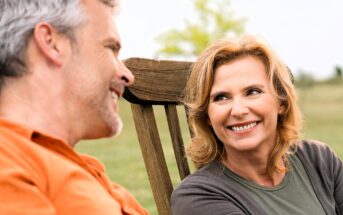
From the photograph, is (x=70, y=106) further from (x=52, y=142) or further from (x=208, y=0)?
(x=208, y=0)

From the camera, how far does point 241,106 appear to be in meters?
3.09

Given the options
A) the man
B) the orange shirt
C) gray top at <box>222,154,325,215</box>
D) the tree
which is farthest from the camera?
the tree

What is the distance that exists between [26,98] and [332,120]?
23.9m

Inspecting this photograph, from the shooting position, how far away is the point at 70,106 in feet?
6.73

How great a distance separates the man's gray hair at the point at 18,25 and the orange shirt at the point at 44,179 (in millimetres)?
151

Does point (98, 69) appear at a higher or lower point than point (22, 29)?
lower

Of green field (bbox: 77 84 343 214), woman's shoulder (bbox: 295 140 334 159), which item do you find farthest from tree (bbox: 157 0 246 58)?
woman's shoulder (bbox: 295 140 334 159)

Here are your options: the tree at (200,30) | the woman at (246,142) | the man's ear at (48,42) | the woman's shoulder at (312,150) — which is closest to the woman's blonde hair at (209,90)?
the woman at (246,142)

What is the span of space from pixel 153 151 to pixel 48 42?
1222 millimetres

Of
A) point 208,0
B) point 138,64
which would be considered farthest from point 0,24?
point 208,0

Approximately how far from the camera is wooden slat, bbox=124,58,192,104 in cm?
312

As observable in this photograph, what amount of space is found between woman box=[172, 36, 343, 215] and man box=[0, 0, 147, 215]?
964 mm

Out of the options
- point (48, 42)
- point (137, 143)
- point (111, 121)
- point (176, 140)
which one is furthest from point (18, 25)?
point (137, 143)

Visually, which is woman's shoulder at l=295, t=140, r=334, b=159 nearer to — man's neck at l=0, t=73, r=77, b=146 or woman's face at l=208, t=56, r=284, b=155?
woman's face at l=208, t=56, r=284, b=155
